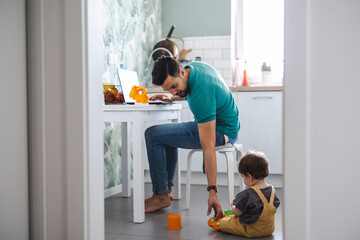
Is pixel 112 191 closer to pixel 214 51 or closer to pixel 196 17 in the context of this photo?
pixel 214 51

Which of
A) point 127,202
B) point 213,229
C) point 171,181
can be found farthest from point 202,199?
point 213,229

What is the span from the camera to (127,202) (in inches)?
132

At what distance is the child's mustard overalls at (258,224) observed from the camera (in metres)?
2.29

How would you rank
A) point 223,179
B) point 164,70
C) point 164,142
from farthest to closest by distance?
1. point 223,179
2. point 164,142
3. point 164,70

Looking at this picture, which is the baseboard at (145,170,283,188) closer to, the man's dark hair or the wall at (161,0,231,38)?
the wall at (161,0,231,38)

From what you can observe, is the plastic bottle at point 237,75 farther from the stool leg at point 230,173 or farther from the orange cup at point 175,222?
the orange cup at point 175,222
